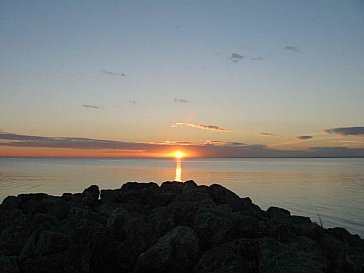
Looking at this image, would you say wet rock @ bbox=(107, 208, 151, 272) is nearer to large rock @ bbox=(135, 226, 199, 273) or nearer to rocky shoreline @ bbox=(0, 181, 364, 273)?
rocky shoreline @ bbox=(0, 181, 364, 273)

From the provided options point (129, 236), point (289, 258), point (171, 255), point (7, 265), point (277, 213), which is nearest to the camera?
point (289, 258)

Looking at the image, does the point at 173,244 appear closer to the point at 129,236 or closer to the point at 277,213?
the point at 129,236

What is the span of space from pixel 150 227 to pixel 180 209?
4.21 feet

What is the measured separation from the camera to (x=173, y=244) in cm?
884

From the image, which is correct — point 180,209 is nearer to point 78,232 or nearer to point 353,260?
point 78,232

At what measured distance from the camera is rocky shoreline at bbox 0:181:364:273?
27.0 ft

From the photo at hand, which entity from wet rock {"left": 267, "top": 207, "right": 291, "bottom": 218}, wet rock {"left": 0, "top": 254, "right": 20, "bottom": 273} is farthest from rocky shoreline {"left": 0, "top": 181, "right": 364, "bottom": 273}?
wet rock {"left": 267, "top": 207, "right": 291, "bottom": 218}

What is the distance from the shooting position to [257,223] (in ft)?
34.2

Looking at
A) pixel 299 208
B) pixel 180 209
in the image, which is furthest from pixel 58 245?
pixel 299 208

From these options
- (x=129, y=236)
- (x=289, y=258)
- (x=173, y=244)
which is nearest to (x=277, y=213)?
(x=289, y=258)

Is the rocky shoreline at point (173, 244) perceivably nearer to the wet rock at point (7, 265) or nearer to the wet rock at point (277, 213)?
the wet rock at point (7, 265)

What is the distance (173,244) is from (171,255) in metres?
0.28

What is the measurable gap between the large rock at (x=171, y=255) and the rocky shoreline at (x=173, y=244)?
0.02 metres

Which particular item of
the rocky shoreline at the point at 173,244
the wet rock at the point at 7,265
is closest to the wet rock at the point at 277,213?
the rocky shoreline at the point at 173,244
